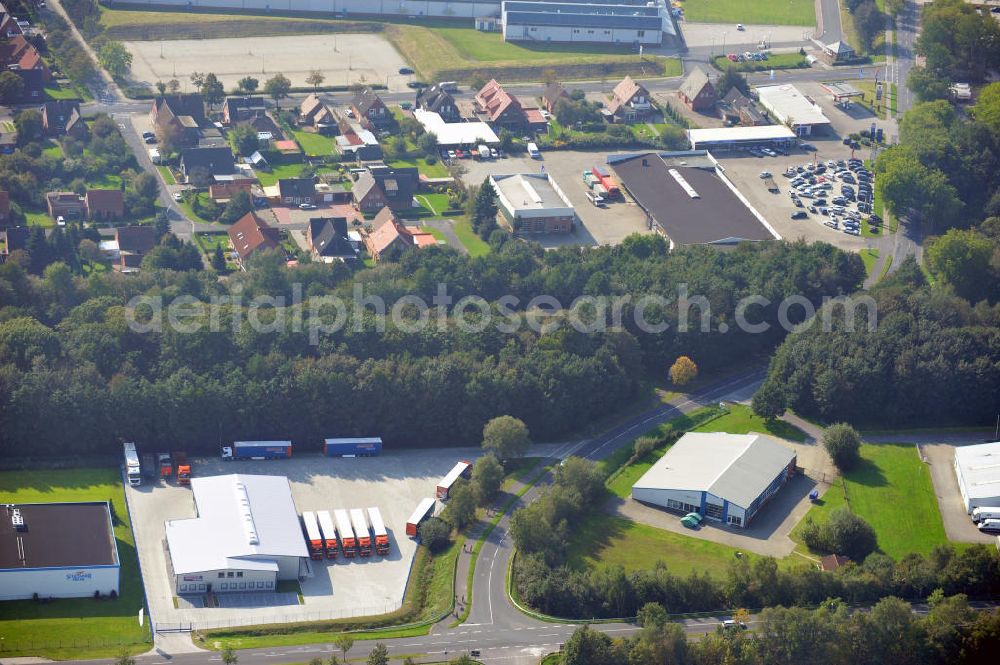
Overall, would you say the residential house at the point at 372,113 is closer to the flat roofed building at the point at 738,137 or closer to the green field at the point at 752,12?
the flat roofed building at the point at 738,137

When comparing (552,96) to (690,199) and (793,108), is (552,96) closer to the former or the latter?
(793,108)

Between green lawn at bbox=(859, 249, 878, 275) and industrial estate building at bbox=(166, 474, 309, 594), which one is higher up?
green lawn at bbox=(859, 249, 878, 275)

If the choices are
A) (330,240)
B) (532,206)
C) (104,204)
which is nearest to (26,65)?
(104,204)

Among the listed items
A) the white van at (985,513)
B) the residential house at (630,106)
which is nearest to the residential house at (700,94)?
the residential house at (630,106)

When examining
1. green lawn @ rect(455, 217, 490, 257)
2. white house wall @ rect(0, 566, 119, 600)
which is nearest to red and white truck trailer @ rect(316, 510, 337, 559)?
white house wall @ rect(0, 566, 119, 600)

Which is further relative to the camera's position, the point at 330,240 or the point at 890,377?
Answer: the point at 330,240

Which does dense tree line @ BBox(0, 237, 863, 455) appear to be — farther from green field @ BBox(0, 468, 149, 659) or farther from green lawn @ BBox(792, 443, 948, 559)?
green lawn @ BBox(792, 443, 948, 559)
